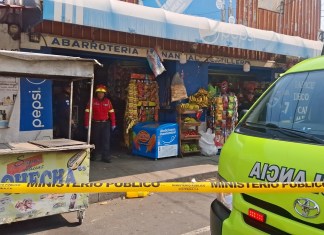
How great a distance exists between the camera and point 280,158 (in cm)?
238

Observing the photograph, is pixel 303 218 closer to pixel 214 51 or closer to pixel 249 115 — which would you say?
pixel 249 115

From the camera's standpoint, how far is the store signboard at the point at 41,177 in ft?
13.5

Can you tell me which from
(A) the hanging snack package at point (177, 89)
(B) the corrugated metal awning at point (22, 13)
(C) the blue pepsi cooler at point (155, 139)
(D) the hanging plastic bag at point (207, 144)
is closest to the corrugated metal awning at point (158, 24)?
(B) the corrugated metal awning at point (22, 13)

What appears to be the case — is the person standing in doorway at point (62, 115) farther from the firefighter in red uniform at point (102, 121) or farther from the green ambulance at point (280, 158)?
the green ambulance at point (280, 158)

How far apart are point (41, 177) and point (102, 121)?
3.60 meters

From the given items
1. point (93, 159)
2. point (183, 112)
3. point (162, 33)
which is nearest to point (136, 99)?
point (183, 112)

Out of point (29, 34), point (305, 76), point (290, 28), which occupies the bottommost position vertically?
point (305, 76)

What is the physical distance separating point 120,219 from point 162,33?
3490 millimetres

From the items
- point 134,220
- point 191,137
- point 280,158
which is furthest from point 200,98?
point 280,158

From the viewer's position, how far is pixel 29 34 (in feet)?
20.7

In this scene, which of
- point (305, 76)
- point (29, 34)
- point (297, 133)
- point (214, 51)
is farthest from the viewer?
point (214, 51)

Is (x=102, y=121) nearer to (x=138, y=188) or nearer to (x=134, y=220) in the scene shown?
(x=134, y=220)

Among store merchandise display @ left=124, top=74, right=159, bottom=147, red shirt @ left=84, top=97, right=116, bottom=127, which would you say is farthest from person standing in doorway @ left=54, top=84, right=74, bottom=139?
store merchandise display @ left=124, top=74, right=159, bottom=147

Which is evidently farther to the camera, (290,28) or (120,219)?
(290,28)
